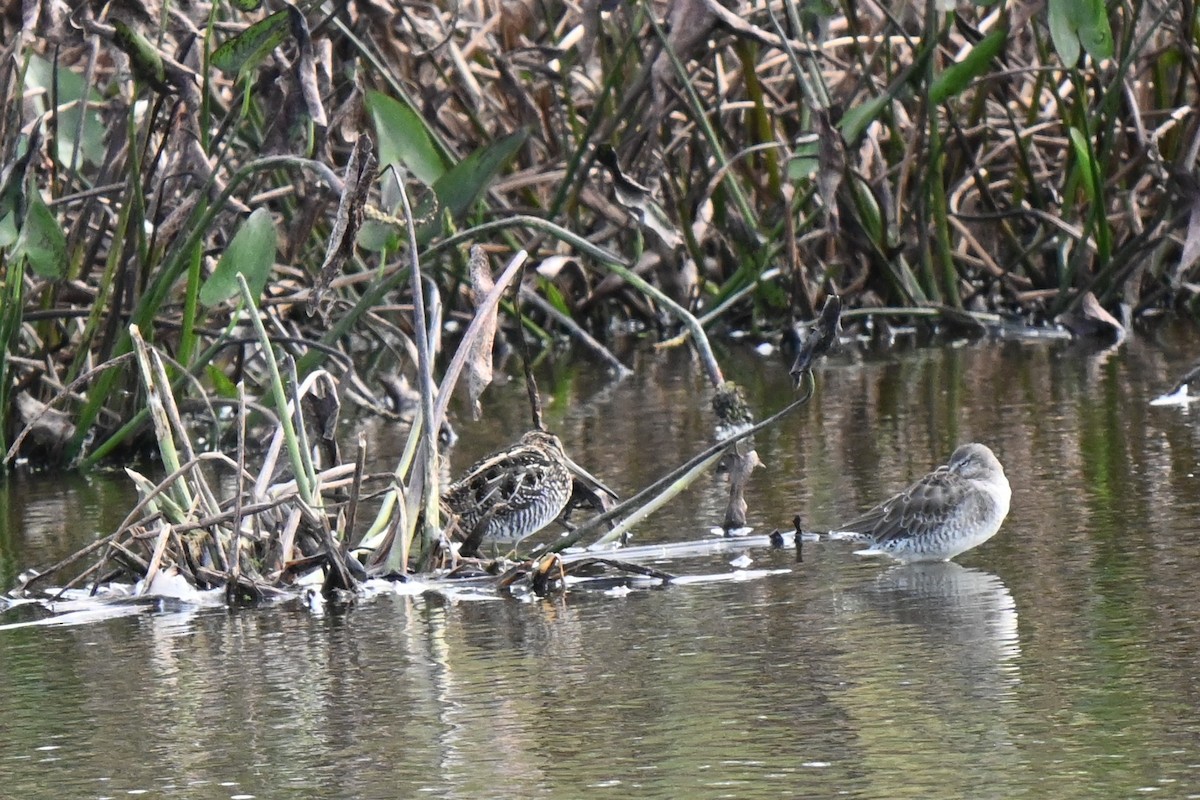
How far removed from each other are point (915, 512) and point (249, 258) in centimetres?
229

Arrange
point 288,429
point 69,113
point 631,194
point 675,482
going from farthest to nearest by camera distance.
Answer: point 69,113
point 631,194
point 675,482
point 288,429

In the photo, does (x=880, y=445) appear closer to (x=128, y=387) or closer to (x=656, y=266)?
(x=128, y=387)

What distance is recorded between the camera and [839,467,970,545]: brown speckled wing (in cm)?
619

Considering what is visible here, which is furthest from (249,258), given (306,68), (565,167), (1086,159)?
(565,167)

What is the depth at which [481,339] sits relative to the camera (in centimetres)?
607

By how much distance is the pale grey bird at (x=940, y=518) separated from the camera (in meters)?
6.20

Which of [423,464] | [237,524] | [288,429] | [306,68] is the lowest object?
[237,524]

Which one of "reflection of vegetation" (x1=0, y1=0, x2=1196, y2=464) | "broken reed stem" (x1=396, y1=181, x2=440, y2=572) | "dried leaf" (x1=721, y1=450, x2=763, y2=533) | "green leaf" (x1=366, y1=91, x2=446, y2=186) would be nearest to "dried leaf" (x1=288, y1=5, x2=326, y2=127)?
"reflection of vegetation" (x1=0, y1=0, x2=1196, y2=464)

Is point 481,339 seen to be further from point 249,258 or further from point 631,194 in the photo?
point 249,258

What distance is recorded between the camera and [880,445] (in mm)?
8648

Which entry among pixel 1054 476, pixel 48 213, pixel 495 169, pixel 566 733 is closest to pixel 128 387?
pixel 48 213

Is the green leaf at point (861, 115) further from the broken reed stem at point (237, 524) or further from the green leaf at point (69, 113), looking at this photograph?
the broken reed stem at point (237, 524)

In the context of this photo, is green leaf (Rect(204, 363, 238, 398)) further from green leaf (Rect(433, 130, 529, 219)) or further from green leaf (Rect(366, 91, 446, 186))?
green leaf (Rect(366, 91, 446, 186))

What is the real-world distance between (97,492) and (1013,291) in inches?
263
